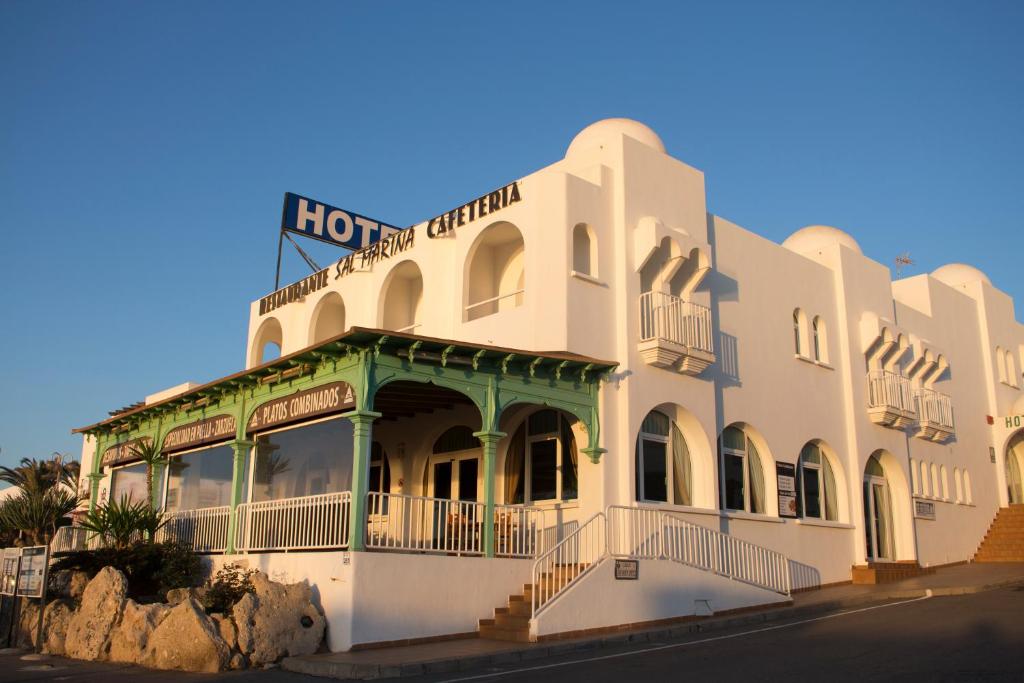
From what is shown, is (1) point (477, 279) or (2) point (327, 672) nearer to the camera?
(2) point (327, 672)

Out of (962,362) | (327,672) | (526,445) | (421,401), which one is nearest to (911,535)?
(962,362)

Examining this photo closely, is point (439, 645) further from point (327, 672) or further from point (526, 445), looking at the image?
point (526, 445)

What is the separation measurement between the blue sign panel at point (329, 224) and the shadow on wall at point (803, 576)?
14.0m

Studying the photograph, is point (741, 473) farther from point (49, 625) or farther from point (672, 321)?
point (49, 625)

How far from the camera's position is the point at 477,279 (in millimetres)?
19969

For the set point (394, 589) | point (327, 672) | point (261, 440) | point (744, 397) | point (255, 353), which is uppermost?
point (255, 353)

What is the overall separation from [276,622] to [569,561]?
498 cm

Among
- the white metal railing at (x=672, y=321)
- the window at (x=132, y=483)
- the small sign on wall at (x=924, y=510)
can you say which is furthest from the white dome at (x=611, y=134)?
the window at (x=132, y=483)

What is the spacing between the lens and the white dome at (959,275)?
3134 centimetres

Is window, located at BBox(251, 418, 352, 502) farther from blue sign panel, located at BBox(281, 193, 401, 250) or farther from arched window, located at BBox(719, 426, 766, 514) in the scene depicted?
arched window, located at BBox(719, 426, 766, 514)

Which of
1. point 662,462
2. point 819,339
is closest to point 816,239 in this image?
point 819,339

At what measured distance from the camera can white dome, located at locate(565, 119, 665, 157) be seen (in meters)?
19.0

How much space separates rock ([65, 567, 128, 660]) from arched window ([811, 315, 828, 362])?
16.5 m

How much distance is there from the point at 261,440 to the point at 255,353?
31.5ft
